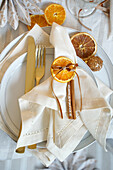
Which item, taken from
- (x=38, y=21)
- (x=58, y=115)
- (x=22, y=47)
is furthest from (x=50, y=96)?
(x=38, y=21)

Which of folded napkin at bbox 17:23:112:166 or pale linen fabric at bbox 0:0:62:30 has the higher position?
pale linen fabric at bbox 0:0:62:30

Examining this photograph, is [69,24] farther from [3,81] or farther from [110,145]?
[110,145]

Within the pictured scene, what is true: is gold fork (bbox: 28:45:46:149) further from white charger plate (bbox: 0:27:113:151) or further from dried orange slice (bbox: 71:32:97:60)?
dried orange slice (bbox: 71:32:97:60)

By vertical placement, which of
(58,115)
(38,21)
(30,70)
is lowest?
(58,115)

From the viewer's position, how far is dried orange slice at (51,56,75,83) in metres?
0.54

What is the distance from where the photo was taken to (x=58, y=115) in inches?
22.6

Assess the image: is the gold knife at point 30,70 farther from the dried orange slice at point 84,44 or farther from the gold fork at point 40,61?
the dried orange slice at point 84,44

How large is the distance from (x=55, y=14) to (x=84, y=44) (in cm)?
15

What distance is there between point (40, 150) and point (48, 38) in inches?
15.4

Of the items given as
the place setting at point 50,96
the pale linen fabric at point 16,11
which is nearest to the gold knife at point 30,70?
the place setting at point 50,96

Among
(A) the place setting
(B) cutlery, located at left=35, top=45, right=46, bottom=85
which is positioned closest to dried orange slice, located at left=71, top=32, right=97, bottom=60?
(A) the place setting

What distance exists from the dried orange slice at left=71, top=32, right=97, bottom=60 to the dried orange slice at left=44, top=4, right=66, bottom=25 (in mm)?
93

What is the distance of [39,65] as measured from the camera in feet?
1.95

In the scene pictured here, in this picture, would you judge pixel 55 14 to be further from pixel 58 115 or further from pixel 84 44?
pixel 58 115
